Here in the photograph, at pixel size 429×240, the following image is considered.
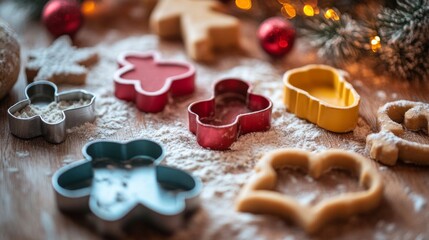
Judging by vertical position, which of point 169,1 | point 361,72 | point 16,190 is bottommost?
point 16,190

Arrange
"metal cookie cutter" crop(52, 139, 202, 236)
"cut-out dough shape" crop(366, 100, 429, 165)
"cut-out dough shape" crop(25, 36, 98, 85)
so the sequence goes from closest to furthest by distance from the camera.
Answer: "metal cookie cutter" crop(52, 139, 202, 236), "cut-out dough shape" crop(366, 100, 429, 165), "cut-out dough shape" crop(25, 36, 98, 85)

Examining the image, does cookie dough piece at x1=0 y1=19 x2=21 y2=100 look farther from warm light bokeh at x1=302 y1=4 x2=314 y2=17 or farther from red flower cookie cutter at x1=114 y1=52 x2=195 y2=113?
warm light bokeh at x1=302 y1=4 x2=314 y2=17

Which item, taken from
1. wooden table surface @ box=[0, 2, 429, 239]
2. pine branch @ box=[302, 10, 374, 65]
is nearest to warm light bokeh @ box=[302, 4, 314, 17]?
pine branch @ box=[302, 10, 374, 65]

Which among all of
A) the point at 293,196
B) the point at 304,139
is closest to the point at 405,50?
the point at 304,139

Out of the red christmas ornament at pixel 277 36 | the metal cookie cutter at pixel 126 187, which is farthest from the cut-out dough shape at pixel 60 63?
the red christmas ornament at pixel 277 36

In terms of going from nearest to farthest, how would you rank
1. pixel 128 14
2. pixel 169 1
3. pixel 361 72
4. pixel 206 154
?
pixel 206 154 → pixel 361 72 → pixel 169 1 → pixel 128 14

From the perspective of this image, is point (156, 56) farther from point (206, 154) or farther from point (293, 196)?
point (293, 196)
